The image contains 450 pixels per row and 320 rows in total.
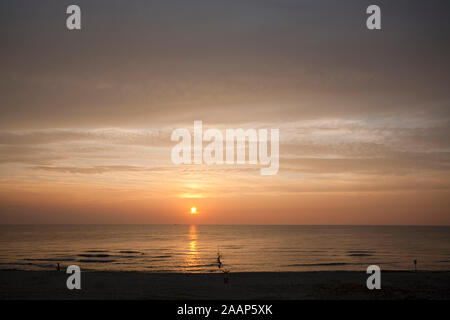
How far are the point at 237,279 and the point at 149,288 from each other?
28.2 feet

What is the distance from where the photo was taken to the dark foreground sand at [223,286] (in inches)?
1033

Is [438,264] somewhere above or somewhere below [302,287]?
below

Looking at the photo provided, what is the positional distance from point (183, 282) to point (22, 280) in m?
14.0

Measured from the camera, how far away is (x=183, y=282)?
32.6 m

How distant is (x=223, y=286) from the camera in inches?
1201

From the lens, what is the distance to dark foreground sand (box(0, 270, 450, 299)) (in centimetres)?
2625
